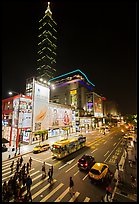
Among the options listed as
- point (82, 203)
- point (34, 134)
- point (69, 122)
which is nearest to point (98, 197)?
point (82, 203)

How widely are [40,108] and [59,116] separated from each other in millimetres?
12305

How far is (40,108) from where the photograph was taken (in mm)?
34531

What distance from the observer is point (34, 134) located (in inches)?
1276

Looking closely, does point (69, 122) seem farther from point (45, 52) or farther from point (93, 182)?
point (45, 52)

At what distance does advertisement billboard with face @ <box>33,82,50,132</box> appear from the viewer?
32.8 m

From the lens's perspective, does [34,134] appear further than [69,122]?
No

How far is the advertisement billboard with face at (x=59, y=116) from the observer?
40.8 m

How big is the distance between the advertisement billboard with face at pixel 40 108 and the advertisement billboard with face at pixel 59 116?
3.81 meters

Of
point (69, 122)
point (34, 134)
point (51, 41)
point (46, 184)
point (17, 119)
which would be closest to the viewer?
point (46, 184)

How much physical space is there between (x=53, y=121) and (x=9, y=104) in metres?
15.8

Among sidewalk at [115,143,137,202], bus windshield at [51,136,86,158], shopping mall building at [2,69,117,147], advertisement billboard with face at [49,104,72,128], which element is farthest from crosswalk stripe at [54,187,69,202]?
advertisement billboard with face at [49,104,72,128]

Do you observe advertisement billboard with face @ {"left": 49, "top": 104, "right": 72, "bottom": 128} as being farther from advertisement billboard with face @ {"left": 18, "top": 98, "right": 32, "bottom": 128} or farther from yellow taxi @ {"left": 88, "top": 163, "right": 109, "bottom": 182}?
yellow taxi @ {"left": 88, "top": 163, "right": 109, "bottom": 182}

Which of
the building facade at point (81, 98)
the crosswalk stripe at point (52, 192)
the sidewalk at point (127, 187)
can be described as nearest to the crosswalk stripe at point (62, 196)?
the crosswalk stripe at point (52, 192)

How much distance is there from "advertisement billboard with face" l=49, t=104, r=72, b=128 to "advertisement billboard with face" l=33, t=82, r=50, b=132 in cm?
381
